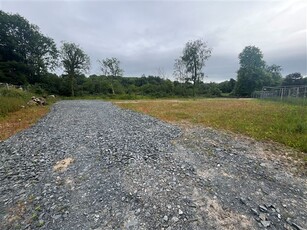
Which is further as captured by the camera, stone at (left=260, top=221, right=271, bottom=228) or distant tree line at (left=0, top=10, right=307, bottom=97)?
distant tree line at (left=0, top=10, right=307, bottom=97)

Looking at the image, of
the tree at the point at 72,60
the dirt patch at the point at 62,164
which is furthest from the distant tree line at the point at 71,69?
the dirt patch at the point at 62,164

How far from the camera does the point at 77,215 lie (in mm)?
2225

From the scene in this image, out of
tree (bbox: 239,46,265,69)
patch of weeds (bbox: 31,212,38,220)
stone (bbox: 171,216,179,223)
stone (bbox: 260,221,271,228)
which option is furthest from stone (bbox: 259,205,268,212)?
tree (bbox: 239,46,265,69)

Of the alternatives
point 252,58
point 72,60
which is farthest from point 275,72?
point 72,60

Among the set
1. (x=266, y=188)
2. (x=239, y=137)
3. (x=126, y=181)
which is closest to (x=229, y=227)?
(x=266, y=188)

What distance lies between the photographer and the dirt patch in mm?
3506

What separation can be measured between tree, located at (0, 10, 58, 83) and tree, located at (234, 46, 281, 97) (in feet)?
147

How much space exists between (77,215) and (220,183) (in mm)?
2129

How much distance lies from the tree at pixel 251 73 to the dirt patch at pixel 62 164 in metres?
51.1

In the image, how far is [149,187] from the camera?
2.83 meters

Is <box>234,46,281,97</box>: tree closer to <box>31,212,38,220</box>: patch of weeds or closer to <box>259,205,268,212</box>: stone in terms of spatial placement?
<box>259,205,268,212</box>: stone

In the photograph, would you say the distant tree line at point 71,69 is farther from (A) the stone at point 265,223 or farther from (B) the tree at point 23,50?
(A) the stone at point 265,223

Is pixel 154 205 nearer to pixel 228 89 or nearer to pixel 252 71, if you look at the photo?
pixel 252 71

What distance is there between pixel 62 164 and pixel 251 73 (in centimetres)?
5169
